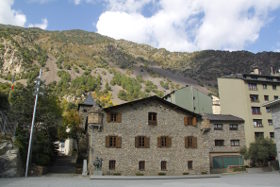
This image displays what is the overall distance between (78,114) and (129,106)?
25921mm

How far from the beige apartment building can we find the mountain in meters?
47.7

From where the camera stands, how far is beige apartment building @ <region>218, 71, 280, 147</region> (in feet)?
155

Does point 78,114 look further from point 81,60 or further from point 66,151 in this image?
point 81,60

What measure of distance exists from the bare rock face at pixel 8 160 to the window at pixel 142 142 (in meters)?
13.1

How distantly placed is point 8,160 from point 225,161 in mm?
32923

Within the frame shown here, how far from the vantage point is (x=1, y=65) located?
109750 millimetres

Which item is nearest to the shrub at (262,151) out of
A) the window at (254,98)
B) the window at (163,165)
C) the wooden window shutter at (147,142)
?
the window at (254,98)

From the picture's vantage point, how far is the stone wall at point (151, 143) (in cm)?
2836

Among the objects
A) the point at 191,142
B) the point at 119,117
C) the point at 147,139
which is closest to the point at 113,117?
the point at 119,117

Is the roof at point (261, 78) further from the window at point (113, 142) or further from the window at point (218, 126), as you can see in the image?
the window at point (113, 142)

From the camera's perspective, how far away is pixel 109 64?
155875 mm

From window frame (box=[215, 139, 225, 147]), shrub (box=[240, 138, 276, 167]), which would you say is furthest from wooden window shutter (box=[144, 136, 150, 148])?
shrub (box=[240, 138, 276, 167])

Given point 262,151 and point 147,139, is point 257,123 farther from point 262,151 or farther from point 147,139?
point 147,139

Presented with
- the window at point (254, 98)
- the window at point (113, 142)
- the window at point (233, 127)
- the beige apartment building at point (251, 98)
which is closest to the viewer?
the window at point (113, 142)
